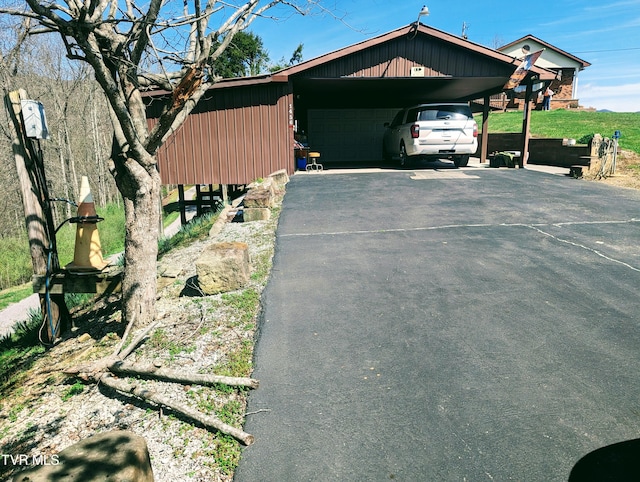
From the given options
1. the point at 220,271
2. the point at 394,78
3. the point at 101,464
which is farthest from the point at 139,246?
the point at 394,78

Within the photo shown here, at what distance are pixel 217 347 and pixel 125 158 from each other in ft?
7.20

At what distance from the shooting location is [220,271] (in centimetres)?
512

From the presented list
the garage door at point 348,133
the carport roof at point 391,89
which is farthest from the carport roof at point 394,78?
the garage door at point 348,133

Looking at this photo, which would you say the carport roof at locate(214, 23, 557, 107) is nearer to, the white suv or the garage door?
the white suv

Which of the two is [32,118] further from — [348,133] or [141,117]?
[348,133]

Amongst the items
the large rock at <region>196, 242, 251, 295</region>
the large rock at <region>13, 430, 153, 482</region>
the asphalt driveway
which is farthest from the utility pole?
the large rock at <region>13, 430, 153, 482</region>

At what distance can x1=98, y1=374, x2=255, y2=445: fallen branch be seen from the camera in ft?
8.78

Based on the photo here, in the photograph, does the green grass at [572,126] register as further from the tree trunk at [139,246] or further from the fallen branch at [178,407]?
the fallen branch at [178,407]

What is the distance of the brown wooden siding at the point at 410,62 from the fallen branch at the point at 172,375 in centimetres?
1179

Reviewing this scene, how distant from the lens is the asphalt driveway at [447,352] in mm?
2516

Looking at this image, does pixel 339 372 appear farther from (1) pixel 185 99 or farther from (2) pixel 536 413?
(1) pixel 185 99

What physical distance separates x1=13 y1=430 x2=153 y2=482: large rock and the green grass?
18186mm

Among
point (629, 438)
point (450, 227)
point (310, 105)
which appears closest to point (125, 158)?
point (629, 438)

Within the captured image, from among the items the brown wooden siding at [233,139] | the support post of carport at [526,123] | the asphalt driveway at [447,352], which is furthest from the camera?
the support post of carport at [526,123]
